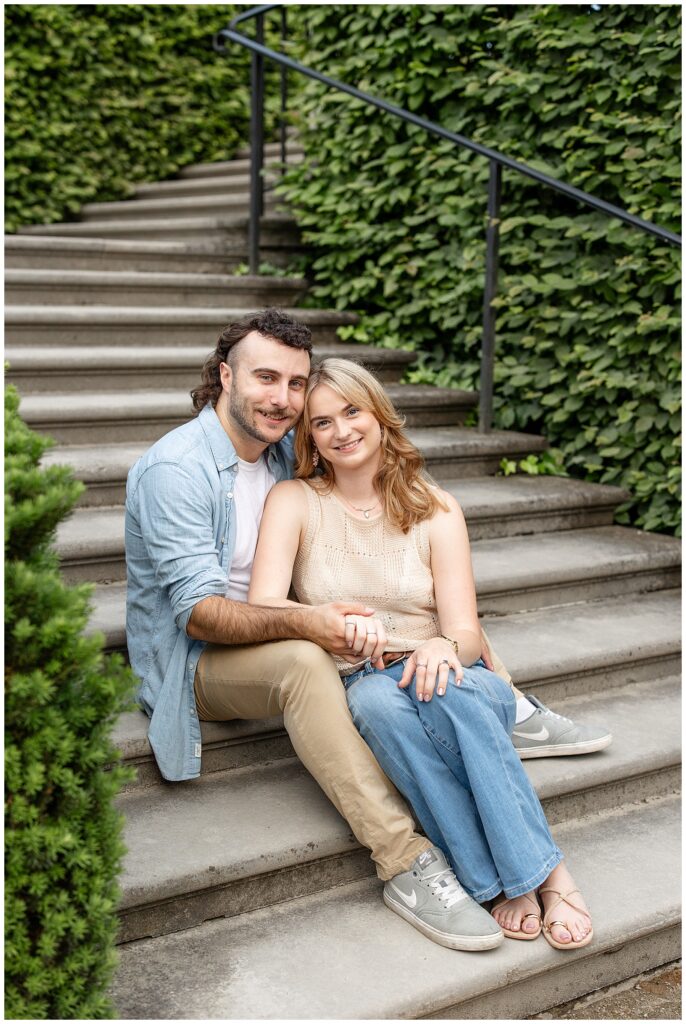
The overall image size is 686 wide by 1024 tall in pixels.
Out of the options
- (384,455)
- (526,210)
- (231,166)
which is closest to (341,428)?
(384,455)

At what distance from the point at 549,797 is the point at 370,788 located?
0.69 m

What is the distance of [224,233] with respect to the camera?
5.41 metres

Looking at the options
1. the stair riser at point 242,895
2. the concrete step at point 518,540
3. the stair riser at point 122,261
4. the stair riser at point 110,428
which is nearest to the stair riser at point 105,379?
the stair riser at point 110,428

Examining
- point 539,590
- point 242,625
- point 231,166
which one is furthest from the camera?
point 231,166

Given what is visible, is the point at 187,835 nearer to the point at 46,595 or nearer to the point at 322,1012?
the point at 322,1012

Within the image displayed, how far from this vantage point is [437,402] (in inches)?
181

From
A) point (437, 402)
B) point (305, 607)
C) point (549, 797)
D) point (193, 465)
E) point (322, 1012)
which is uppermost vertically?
point (437, 402)

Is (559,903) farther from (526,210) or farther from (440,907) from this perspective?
(526,210)

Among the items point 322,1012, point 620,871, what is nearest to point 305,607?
point 322,1012

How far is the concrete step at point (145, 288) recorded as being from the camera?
177 inches

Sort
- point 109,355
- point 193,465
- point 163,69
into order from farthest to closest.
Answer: point 163,69 → point 109,355 → point 193,465

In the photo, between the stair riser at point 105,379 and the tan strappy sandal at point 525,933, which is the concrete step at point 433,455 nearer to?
the stair riser at point 105,379

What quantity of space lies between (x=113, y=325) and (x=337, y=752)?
2.62 meters

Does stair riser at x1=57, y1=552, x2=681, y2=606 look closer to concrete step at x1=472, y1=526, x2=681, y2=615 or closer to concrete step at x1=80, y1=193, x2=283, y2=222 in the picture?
concrete step at x1=472, y1=526, x2=681, y2=615
